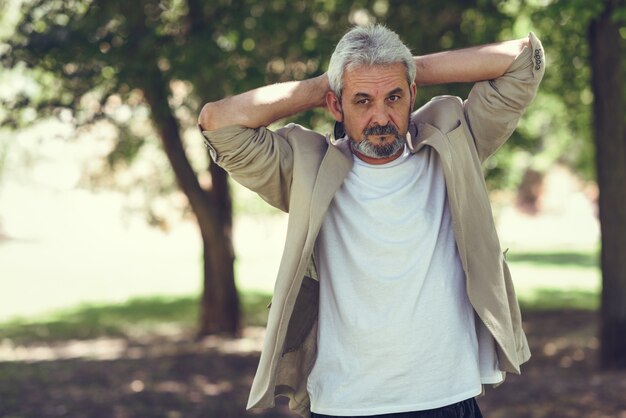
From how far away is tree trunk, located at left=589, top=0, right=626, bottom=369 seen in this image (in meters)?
8.95

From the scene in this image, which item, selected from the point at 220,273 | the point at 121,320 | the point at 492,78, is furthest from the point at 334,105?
the point at 121,320

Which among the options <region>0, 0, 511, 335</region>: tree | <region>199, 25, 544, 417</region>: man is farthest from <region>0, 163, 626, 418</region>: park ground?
<region>199, 25, 544, 417</region>: man

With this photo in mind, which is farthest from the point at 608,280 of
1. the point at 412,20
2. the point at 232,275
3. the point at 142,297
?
the point at 142,297

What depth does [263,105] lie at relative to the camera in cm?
322

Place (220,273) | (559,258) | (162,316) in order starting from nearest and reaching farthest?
(220,273)
(162,316)
(559,258)

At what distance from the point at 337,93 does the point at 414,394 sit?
1.03m

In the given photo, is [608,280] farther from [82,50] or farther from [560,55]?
[82,50]

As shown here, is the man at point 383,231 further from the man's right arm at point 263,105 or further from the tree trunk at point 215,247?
the tree trunk at point 215,247

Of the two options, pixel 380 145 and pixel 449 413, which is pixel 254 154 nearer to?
pixel 380 145

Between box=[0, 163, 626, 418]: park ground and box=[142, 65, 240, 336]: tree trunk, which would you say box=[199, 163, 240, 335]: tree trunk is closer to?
box=[142, 65, 240, 336]: tree trunk

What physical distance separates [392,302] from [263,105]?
0.80m

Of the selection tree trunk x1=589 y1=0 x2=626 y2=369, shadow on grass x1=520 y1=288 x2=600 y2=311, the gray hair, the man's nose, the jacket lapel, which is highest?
the gray hair

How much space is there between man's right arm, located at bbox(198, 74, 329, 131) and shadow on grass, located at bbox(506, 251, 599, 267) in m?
21.3

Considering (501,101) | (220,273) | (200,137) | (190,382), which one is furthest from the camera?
(220,273)
